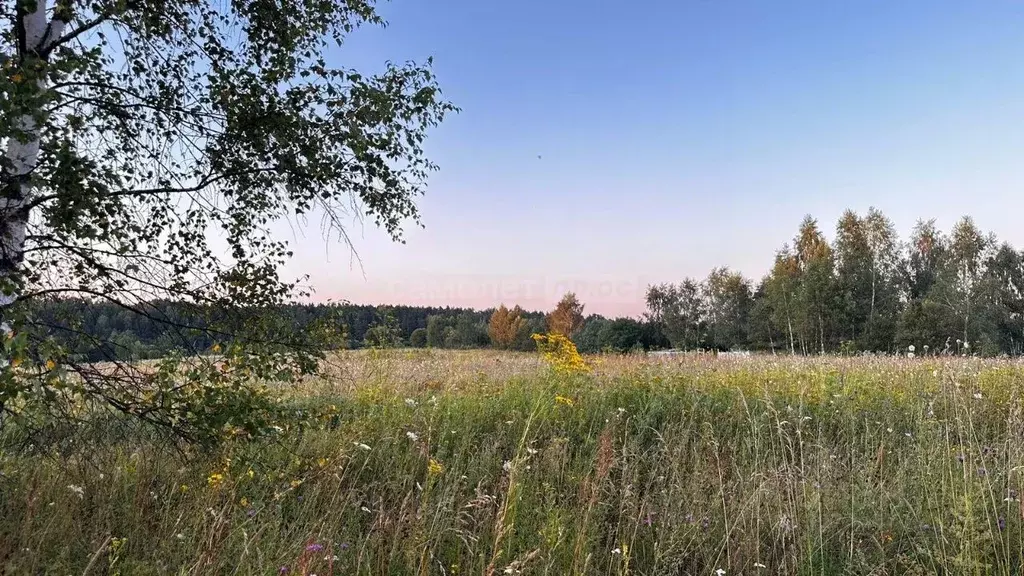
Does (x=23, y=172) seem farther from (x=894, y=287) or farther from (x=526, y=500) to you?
(x=894, y=287)

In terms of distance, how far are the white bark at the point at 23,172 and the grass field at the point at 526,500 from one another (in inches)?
45.0

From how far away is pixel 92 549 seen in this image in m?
2.57

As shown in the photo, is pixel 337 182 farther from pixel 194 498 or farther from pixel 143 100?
pixel 194 498

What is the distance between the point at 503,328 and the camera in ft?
221

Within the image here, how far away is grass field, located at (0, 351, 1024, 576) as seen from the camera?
262 cm

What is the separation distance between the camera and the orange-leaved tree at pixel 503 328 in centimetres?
6650

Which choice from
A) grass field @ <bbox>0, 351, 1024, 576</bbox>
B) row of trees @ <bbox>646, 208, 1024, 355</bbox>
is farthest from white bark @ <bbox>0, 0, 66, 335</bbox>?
row of trees @ <bbox>646, 208, 1024, 355</bbox>

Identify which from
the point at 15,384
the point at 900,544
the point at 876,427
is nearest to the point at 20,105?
the point at 15,384

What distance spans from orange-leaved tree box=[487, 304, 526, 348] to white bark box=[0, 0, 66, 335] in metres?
63.4

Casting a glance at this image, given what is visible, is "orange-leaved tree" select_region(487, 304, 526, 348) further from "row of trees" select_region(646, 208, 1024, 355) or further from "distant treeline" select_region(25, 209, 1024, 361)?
"row of trees" select_region(646, 208, 1024, 355)

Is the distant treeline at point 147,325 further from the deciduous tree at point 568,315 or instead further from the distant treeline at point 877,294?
the deciduous tree at point 568,315

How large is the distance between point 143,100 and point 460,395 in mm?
4311

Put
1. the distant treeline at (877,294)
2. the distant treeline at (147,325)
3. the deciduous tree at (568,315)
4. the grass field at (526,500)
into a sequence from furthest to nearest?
the deciduous tree at (568,315), the distant treeline at (877,294), the distant treeline at (147,325), the grass field at (526,500)

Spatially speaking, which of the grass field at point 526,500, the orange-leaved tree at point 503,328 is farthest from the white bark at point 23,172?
the orange-leaved tree at point 503,328
